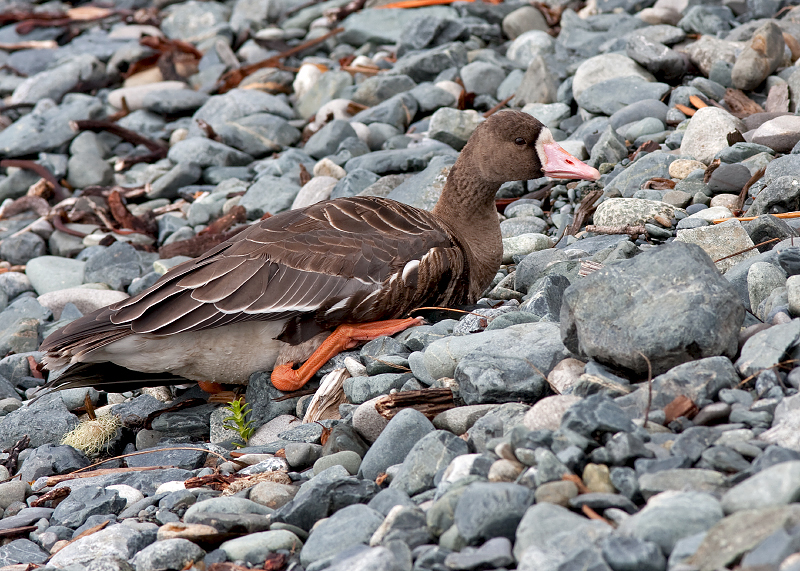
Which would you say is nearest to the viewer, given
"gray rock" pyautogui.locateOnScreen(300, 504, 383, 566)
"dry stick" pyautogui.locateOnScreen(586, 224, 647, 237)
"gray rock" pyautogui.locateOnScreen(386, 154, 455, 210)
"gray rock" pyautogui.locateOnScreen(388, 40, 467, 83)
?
"gray rock" pyautogui.locateOnScreen(300, 504, 383, 566)

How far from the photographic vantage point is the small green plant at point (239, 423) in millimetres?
4457

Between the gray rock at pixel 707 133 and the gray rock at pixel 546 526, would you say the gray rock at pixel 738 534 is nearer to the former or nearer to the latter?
the gray rock at pixel 546 526

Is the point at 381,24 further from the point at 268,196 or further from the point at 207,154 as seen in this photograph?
the point at 268,196

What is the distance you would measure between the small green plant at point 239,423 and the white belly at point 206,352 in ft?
1.04

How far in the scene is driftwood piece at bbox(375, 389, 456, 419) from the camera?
12.2 ft

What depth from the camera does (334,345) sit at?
15.9 ft

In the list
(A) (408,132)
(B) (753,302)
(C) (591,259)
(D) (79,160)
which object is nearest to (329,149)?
(A) (408,132)

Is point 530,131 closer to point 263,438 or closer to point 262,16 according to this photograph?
point 263,438

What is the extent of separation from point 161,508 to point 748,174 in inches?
161

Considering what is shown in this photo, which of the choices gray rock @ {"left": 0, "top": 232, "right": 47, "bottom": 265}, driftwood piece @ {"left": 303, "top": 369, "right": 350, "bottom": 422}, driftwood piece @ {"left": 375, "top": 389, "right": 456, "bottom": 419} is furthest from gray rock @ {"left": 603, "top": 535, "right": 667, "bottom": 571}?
gray rock @ {"left": 0, "top": 232, "right": 47, "bottom": 265}

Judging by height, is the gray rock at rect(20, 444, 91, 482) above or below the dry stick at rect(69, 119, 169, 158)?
below

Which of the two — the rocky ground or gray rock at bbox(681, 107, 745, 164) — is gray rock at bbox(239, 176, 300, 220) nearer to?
the rocky ground

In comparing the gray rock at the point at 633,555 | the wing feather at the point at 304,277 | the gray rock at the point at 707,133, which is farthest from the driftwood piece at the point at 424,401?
the gray rock at the point at 707,133

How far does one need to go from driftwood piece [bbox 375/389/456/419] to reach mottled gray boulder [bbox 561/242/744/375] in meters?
0.67
